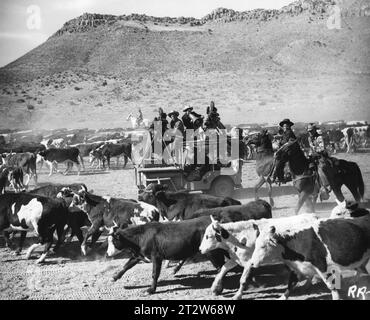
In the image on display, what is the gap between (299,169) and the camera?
1232 cm

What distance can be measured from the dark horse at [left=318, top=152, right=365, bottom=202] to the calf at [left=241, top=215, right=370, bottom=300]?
521 centimetres

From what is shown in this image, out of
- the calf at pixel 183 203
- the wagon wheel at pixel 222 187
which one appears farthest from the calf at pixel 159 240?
the wagon wheel at pixel 222 187

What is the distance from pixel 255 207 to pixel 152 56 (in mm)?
53536

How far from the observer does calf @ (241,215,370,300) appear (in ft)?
22.6

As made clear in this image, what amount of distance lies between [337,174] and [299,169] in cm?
Answer: 105

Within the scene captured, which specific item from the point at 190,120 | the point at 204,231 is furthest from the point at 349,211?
the point at 190,120

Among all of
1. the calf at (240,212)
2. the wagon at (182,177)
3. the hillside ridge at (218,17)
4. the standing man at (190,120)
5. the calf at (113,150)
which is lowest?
the calf at (113,150)

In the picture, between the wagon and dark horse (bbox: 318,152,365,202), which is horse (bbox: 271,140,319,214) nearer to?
dark horse (bbox: 318,152,365,202)

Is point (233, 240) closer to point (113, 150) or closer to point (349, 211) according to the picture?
point (349, 211)

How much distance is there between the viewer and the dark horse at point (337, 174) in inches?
487

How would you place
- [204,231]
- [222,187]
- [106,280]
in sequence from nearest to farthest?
[204,231], [106,280], [222,187]

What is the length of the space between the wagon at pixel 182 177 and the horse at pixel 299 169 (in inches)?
73.4

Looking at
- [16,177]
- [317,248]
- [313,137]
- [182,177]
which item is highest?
[317,248]

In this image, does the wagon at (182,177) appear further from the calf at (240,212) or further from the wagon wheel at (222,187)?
the calf at (240,212)
